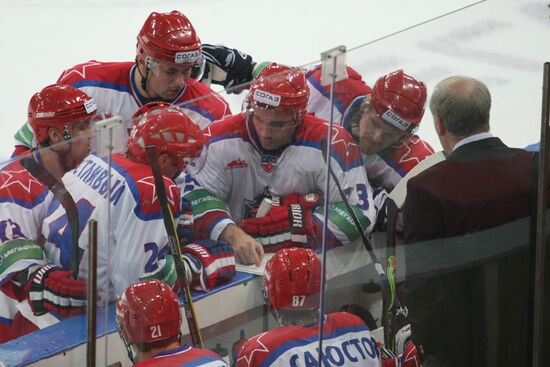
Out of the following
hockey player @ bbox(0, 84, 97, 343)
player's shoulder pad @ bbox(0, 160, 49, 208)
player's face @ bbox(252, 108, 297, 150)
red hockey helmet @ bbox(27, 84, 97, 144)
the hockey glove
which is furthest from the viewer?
the hockey glove

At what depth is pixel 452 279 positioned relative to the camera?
2.15 m

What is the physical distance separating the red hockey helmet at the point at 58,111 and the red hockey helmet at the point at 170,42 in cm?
48

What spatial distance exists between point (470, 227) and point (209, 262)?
595mm

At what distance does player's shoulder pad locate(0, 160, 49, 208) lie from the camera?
7.55 ft

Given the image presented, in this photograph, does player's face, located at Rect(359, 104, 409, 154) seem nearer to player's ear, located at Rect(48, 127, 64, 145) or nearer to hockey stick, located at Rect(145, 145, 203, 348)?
Result: hockey stick, located at Rect(145, 145, 203, 348)

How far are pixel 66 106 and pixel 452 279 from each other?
4.92 ft

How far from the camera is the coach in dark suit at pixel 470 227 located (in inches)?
83.7

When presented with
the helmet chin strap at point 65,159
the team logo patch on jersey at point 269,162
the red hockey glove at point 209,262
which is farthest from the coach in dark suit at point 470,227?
the helmet chin strap at point 65,159

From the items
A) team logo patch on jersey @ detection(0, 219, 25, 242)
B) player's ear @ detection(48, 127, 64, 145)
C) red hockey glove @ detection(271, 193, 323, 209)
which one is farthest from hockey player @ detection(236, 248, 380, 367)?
player's ear @ detection(48, 127, 64, 145)

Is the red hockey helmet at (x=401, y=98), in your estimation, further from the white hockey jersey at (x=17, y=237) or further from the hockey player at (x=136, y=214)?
the white hockey jersey at (x=17, y=237)

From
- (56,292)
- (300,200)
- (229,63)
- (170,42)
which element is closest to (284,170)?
(300,200)

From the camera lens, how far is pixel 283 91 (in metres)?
2.28

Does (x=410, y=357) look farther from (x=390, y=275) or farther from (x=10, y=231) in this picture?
(x=10, y=231)

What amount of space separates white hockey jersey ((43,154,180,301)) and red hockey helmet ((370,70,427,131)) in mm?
506
